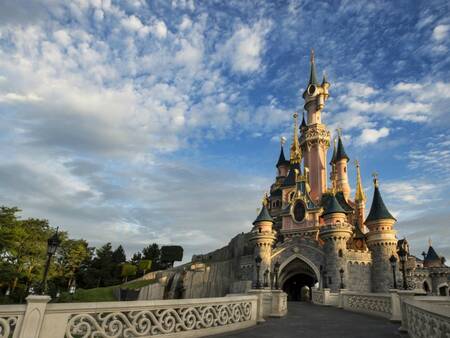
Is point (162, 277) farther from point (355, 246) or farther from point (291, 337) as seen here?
point (291, 337)

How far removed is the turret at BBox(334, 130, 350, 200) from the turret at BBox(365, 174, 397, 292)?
1259 cm

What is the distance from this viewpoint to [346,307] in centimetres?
2052

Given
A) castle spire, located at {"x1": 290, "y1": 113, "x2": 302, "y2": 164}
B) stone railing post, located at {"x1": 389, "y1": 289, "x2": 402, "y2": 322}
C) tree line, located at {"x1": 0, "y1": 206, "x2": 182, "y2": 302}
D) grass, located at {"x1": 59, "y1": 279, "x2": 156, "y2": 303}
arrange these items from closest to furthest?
stone railing post, located at {"x1": 389, "y1": 289, "x2": 402, "y2": 322} < tree line, located at {"x1": 0, "y1": 206, "x2": 182, "y2": 302} < grass, located at {"x1": 59, "y1": 279, "x2": 156, "y2": 303} < castle spire, located at {"x1": 290, "y1": 113, "x2": 302, "y2": 164}

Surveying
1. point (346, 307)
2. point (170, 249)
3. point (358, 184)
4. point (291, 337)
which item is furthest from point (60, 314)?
point (170, 249)

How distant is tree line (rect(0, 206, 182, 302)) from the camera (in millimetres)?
33938

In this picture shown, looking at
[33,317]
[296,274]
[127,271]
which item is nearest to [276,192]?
[296,274]

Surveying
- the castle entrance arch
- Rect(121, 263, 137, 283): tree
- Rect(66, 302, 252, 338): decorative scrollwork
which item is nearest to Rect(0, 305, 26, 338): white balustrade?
Rect(66, 302, 252, 338): decorative scrollwork

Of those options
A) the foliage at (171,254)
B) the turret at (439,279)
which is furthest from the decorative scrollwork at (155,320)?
the foliage at (171,254)

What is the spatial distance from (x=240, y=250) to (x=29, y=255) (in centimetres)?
2835

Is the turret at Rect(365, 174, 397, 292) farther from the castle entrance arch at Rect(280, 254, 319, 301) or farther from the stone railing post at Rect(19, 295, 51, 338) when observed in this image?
the stone railing post at Rect(19, 295, 51, 338)

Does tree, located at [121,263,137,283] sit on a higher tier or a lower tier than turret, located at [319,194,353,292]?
lower

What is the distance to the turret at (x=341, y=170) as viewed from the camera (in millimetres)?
52094

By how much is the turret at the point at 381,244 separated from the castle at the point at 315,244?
0.02 metres

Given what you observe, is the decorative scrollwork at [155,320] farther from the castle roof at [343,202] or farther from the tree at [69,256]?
the tree at [69,256]
